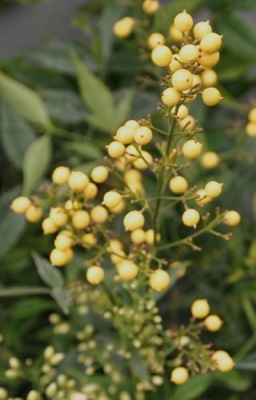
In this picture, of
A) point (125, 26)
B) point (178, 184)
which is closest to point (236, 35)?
point (125, 26)

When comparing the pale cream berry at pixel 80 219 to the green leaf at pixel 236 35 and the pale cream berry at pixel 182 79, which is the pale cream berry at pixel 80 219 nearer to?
the pale cream berry at pixel 182 79

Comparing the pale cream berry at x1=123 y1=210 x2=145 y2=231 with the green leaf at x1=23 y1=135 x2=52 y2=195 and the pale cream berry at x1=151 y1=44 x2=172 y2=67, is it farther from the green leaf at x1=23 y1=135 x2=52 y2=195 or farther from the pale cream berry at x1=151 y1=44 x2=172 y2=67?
the green leaf at x1=23 y1=135 x2=52 y2=195

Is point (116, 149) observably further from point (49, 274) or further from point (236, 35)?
point (236, 35)

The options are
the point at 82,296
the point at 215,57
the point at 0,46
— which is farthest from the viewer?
the point at 0,46

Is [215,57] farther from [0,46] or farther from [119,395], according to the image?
[0,46]

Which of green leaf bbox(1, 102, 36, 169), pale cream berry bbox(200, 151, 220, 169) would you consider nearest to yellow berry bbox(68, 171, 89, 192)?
pale cream berry bbox(200, 151, 220, 169)

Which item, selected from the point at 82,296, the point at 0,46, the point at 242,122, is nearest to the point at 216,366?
the point at 82,296

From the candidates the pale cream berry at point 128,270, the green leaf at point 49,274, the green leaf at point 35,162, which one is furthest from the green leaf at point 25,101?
the pale cream berry at point 128,270
